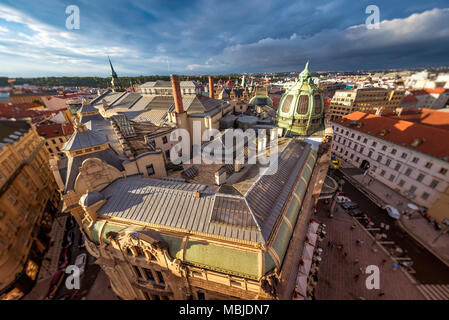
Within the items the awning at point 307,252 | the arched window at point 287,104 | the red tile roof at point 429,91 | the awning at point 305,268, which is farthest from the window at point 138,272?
the red tile roof at point 429,91

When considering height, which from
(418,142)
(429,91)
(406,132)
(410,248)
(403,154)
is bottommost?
(410,248)

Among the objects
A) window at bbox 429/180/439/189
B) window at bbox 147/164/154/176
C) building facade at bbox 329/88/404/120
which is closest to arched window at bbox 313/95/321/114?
window at bbox 429/180/439/189

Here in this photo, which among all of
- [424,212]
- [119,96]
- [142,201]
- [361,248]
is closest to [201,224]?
[142,201]

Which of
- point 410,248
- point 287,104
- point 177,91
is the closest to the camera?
point 410,248

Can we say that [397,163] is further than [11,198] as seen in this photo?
Yes

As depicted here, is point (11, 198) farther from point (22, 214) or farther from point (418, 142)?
point (418, 142)

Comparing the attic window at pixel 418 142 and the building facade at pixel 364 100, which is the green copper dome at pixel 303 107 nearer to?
the attic window at pixel 418 142

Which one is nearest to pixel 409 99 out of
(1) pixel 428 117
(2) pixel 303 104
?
(1) pixel 428 117
